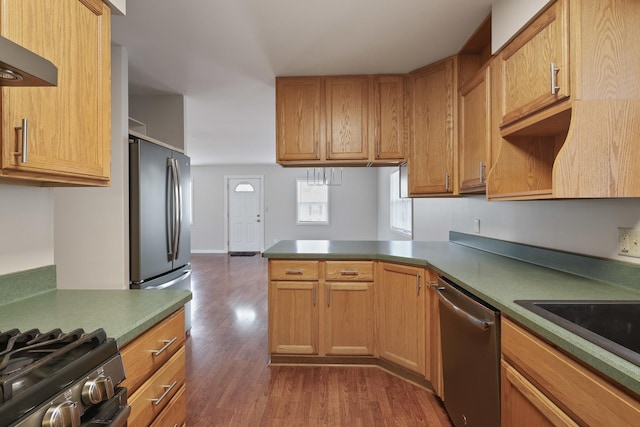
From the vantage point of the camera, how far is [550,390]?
3.34 ft

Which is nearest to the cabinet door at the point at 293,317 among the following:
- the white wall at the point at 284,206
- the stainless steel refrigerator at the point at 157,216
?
the stainless steel refrigerator at the point at 157,216

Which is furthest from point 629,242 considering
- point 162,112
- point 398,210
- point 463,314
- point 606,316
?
point 398,210

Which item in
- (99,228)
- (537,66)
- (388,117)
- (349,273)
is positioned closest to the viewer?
(537,66)

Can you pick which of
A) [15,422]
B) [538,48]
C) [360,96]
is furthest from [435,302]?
[15,422]

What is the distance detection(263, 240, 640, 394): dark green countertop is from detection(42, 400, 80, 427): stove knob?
1205 millimetres

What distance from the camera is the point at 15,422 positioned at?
647 mm

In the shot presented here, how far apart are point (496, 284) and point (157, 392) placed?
1.43m

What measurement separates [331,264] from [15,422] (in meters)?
2.04

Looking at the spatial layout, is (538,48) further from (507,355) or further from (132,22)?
(132,22)

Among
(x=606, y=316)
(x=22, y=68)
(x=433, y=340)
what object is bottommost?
(x=433, y=340)

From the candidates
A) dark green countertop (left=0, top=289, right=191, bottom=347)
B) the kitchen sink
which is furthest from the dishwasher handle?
dark green countertop (left=0, top=289, right=191, bottom=347)

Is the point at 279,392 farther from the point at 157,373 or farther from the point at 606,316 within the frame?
the point at 606,316

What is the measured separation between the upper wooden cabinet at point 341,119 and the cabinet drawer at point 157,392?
1911 millimetres

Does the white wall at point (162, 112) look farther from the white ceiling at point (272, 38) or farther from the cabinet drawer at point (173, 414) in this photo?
the cabinet drawer at point (173, 414)
